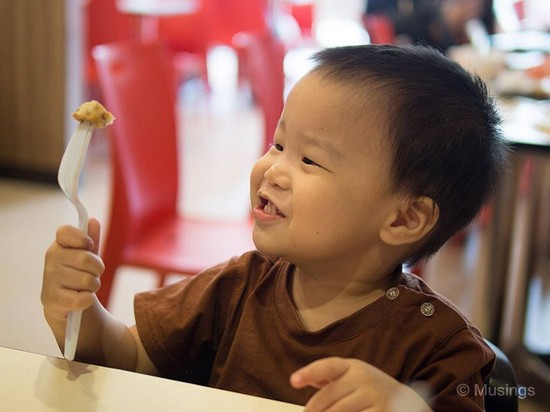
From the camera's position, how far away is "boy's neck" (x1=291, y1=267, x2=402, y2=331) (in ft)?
3.06

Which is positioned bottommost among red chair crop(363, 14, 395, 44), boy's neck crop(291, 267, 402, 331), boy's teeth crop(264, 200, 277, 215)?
red chair crop(363, 14, 395, 44)

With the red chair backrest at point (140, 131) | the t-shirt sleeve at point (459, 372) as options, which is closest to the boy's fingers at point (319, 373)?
the t-shirt sleeve at point (459, 372)

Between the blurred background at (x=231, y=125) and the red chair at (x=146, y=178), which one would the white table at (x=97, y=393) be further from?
the red chair at (x=146, y=178)

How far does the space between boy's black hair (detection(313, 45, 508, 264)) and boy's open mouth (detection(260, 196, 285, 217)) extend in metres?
0.13

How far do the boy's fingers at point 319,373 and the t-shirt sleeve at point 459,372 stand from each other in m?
0.18

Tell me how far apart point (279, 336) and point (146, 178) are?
1057 millimetres

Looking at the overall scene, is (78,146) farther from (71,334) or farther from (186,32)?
(186,32)

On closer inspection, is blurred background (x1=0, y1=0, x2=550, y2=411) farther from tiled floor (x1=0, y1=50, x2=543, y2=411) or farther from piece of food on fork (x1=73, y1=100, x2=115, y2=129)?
piece of food on fork (x1=73, y1=100, x2=115, y2=129)

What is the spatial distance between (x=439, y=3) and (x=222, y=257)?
2.70 metres

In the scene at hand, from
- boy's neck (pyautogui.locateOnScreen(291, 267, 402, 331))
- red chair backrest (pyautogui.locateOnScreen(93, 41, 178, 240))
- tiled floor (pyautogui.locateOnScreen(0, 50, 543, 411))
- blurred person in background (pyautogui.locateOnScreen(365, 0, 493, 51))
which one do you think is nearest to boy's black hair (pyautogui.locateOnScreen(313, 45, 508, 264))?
boy's neck (pyautogui.locateOnScreen(291, 267, 402, 331))

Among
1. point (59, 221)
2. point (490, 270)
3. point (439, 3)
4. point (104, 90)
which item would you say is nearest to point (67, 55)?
point (59, 221)

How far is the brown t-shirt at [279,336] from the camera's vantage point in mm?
857

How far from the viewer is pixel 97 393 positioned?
0.70 meters

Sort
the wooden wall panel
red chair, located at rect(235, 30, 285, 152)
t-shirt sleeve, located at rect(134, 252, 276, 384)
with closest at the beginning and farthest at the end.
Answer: t-shirt sleeve, located at rect(134, 252, 276, 384) < red chair, located at rect(235, 30, 285, 152) < the wooden wall panel
